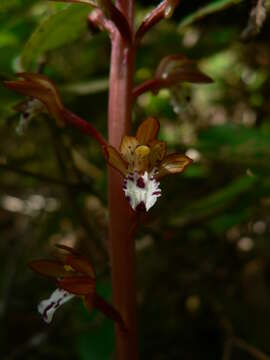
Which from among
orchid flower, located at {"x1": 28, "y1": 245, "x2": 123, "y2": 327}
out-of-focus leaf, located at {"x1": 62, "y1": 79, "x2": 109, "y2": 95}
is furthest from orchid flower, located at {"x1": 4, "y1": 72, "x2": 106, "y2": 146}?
out-of-focus leaf, located at {"x1": 62, "y1": 79, "x2": 109, "y2": 95}

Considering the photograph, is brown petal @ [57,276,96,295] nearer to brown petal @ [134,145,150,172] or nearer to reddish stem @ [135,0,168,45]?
brown petal @ [134,145,150,172]

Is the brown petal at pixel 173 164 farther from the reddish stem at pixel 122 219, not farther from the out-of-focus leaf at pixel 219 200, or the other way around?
the out-of-focus leaf at pixel 219 200

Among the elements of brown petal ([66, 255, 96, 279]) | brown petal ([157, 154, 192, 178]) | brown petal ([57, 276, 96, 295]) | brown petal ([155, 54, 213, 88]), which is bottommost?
brown petal ([57, 276, 96, 295])

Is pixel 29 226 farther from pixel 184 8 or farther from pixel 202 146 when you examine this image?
pixel 184 8

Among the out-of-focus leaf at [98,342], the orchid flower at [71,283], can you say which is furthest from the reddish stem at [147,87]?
the out-of-focus leaf at [98,342]

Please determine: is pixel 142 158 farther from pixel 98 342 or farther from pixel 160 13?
pixel 98 342

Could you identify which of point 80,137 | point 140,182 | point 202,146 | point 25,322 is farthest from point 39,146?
point 140,182
